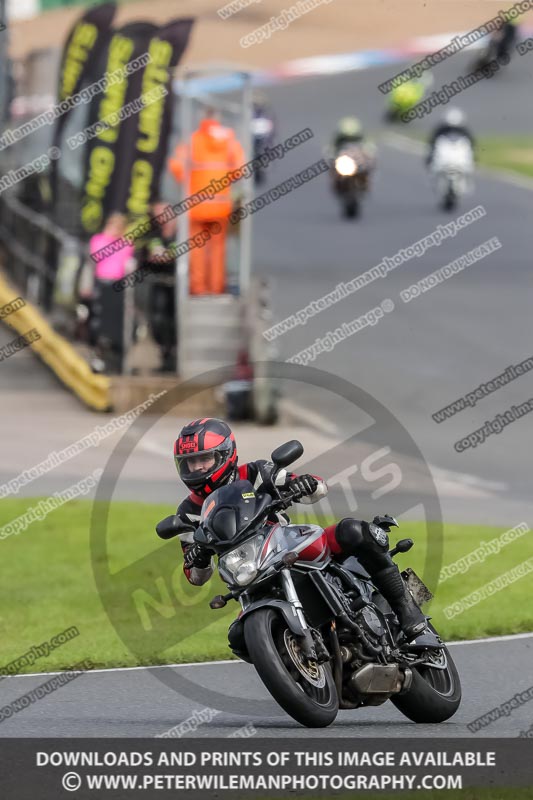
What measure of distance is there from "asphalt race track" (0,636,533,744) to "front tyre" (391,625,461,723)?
0.19 ft

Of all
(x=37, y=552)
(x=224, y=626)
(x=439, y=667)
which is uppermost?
(x=439, y=667)

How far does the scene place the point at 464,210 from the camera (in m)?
35.6

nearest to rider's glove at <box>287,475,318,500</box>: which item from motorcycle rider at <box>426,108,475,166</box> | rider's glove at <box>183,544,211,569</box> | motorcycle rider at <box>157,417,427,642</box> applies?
motorcycle rider at <box>157,417,427,642</box>

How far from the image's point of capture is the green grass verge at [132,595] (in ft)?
33.3

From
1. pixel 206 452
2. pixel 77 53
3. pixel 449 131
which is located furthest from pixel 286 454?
pixel 449 131

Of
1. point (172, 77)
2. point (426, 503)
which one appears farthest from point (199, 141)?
point (426, 503)

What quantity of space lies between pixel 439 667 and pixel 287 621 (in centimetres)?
111

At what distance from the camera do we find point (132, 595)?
11703 mm

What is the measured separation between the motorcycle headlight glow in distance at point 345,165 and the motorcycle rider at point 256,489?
2223 cm

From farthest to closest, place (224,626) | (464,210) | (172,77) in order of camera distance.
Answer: (464,210) < (172,77) < (224,626)

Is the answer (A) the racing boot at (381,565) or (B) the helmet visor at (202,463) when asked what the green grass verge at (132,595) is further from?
(B) the helmet visor at (202,463)

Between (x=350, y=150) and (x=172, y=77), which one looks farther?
(x=350, y=150)

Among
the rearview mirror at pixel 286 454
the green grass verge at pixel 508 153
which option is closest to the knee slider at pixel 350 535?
the rearview mirror at pixel 286 454

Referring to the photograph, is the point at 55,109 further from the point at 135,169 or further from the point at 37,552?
the point at 37,552
